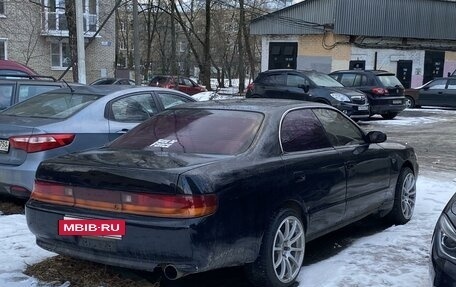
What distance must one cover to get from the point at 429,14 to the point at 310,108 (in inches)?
1253

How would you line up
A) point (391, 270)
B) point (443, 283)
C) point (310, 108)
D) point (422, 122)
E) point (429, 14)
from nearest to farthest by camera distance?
1. point (443, 283)
2. point (391, 270)
3. point (310, 108)
4. point (422, 122)
5. point (429, 14)

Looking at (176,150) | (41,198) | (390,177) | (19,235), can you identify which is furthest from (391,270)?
(19,235)

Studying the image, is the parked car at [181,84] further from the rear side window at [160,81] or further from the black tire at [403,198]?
the black tire at [403,198]

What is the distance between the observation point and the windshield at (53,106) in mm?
6848

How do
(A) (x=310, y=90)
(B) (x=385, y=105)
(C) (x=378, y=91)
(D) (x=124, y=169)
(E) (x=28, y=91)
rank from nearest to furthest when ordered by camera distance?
(D) (x=124, y=169), (E) (x=28, y=91), (A) (x=310, y=90), (C) (x=378, y=91), (B) (x=385, y=105)

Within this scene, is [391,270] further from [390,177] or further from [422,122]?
[422,122]

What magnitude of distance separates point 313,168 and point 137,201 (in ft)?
5.26

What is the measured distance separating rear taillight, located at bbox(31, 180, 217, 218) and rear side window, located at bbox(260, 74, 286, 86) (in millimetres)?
14771

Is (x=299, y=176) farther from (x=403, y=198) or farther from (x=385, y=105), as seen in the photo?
(x=385, y=105)

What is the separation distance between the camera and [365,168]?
223 inches

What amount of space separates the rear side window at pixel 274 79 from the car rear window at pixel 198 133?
1359 cm

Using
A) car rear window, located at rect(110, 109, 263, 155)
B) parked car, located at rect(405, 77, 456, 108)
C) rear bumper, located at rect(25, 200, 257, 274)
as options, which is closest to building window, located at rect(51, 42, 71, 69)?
parked car, located at rect(405, 77, 456, 108)

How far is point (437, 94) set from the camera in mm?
24453

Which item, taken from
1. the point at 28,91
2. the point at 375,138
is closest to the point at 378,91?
the point at 28,91
